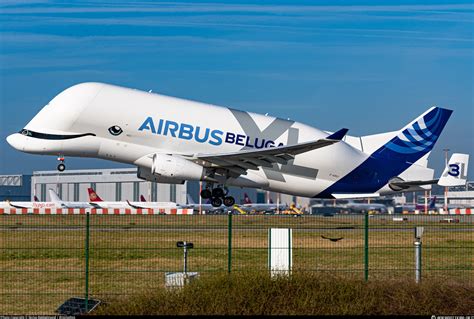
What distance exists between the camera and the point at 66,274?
71.9 ft

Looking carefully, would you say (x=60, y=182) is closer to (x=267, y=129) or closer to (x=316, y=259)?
(x=267, y=129)

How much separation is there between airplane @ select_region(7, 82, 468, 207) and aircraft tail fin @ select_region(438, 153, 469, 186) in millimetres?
1520

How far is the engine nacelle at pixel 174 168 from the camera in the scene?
37.2 m

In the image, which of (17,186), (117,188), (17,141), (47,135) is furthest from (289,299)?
(17,186)

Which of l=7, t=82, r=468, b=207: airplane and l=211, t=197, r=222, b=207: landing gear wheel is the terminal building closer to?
l=7, t=82, r=468, b=207: airplane

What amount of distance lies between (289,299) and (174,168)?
22.8 meters

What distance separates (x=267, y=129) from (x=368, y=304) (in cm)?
2516

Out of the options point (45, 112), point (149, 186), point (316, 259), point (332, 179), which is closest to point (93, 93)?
point (45, 112)

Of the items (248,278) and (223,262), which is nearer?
(248,278)

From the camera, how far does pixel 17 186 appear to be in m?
147

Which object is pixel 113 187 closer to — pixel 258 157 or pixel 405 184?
pixel 405 184

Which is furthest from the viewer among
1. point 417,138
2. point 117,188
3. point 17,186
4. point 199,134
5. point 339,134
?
point 17,186

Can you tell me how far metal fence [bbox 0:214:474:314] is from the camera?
2063 cm

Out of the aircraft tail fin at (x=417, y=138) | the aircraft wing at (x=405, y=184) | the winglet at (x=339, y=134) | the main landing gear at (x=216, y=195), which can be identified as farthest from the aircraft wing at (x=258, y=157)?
the aircraft tail fin at (x=417, y=138)
